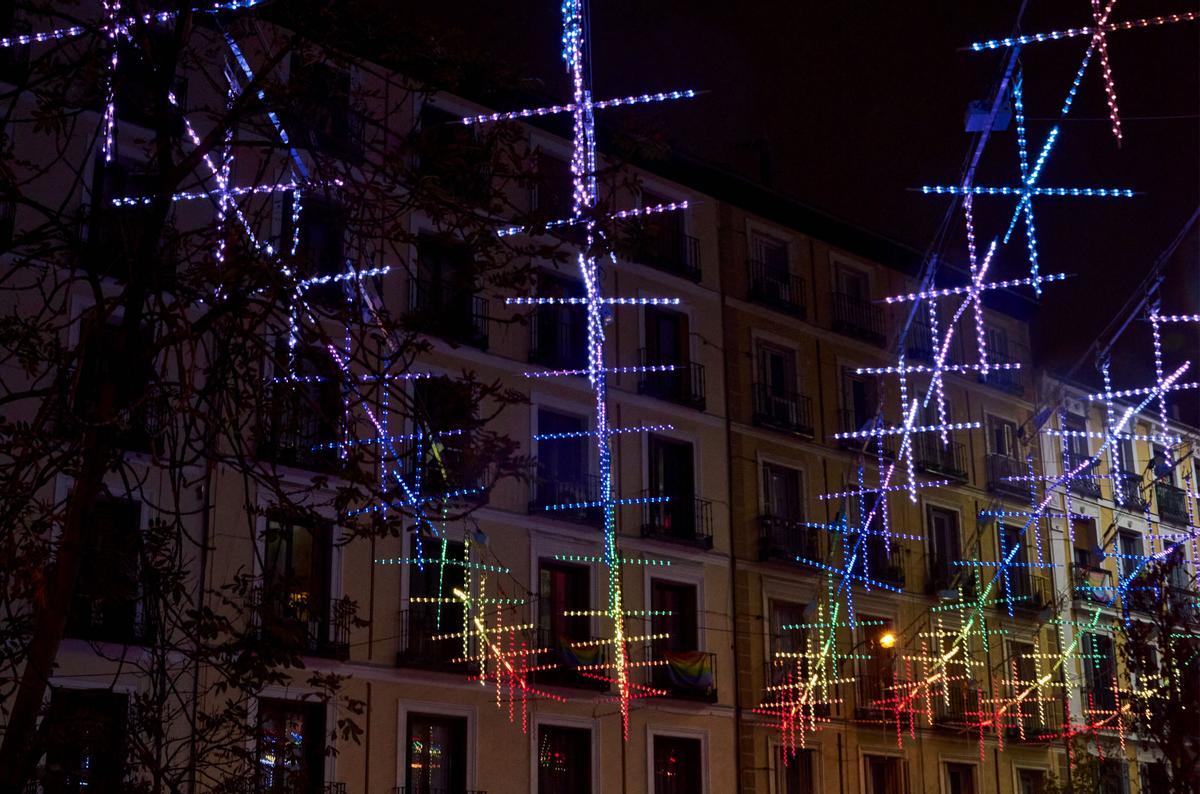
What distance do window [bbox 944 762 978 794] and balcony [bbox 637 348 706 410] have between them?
402 inches

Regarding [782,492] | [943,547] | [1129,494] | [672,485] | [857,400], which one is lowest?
[943,547]

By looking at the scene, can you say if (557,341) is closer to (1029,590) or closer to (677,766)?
(677,766)

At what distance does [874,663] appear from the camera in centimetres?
3309

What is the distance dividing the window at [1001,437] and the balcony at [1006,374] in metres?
0.82

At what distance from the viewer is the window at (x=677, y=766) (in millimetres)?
Result: 28453

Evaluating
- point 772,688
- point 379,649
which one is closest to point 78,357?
point 379,649

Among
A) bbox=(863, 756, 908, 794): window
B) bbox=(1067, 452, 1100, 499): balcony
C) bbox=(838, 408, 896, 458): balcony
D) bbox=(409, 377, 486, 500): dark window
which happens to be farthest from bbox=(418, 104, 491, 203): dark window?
bbox=(1067, 452, 1100, 499): balcony

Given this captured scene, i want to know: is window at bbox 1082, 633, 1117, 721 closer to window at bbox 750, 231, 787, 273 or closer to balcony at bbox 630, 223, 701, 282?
window at bbox 750, 231, 787, 273

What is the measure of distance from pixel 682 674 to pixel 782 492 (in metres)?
5.61

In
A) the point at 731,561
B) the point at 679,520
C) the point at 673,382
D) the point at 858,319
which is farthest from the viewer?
the point at 858,319

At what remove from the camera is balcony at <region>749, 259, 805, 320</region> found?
108ft

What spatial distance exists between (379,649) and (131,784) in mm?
14733

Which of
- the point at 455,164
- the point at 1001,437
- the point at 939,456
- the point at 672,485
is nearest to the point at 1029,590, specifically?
the point at 1001,437

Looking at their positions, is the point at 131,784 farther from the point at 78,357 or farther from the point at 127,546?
the point at 78,357
